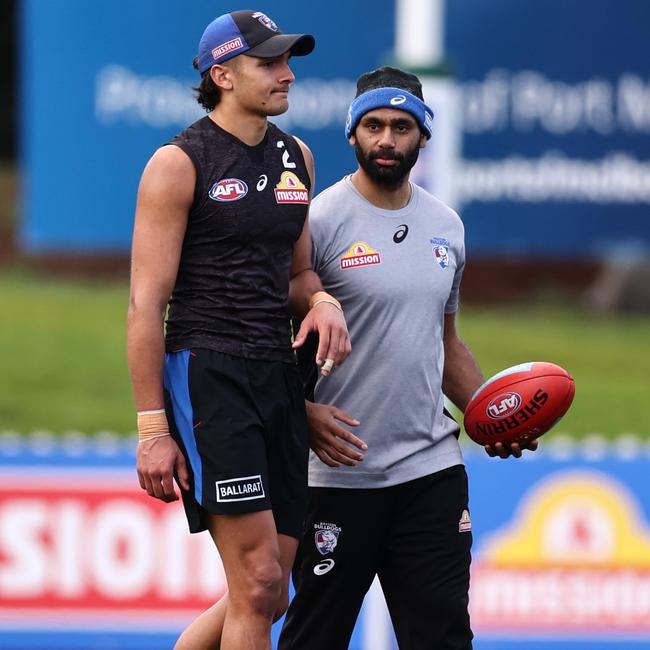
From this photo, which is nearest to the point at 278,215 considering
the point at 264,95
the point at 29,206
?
the point at 264,95

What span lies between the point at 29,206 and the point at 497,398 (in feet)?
17.9

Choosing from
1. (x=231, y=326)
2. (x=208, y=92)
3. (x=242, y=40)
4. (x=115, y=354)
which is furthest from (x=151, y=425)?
(x=115, y=354)

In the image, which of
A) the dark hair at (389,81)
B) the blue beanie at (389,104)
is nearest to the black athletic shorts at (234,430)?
the blue beanie at (389,104)

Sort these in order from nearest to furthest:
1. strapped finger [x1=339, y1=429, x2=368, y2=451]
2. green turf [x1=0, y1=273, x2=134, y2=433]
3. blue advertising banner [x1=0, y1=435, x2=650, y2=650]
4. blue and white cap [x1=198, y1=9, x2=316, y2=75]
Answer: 1. blue and white cap [x1=198, y1=9, x2=316, y2=75]
2. strapped finger [x1=339, y1=429, x2=368, y2=451]
3. blue advertising banner [x1=0, y1=435, x2=650, y2=650]
4. green turf [x1=0, y1=273, x2=134, y2=433]

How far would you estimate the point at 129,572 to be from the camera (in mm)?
7207

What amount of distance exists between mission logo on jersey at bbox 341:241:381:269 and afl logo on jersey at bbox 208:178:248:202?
45 centimetres

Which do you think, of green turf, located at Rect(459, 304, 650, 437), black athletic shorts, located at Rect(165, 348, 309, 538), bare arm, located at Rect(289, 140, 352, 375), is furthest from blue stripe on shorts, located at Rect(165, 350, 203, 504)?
green turf, located at Rect(459, 304, 650, 437)

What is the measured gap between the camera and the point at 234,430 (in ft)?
13.2

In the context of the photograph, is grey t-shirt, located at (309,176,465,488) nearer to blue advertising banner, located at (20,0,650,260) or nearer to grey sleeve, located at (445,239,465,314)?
grey sleeve, located at (445,239,465,314)

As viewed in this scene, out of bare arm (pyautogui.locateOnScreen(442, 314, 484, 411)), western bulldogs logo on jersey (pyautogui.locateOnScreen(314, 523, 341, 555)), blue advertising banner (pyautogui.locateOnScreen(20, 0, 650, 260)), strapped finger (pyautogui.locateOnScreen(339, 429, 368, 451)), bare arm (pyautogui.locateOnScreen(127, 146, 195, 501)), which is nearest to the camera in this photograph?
bare arm (pyautogui.locateOnScreen(127, 146, 195, 501))

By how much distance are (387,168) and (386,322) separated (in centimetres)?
43

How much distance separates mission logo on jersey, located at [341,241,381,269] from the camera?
4.38 meters

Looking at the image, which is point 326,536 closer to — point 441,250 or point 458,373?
point 458,373

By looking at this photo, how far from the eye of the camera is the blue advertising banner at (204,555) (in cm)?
718
